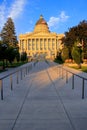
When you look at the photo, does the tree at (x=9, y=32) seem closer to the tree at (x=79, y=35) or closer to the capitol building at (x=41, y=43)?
the tree at (x=79, y=35)

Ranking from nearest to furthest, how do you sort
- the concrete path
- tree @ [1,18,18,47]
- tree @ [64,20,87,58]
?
the concrete path, tree @ [64,20,87,58], tree @ [1,18,18,47]

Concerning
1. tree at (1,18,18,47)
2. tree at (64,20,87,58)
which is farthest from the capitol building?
tree at (64,20,87,58)

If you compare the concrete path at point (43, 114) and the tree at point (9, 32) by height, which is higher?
the tree at point (9, 32)

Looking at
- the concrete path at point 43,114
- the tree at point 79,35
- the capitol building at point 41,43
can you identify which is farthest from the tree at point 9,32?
the concrete path at point 43,114

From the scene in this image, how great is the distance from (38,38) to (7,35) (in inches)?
3563

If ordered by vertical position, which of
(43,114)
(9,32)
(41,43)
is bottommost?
(43,114)

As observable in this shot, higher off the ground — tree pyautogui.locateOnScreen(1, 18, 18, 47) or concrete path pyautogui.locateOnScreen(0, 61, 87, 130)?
tree pyautogui.locateOnScreen(1, 18, 18, 47)

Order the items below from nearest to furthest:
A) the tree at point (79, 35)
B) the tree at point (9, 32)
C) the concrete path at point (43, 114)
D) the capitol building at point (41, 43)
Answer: the concrete path at point (43, 114) → the tree at point (79, 35) → the tree at point (9, 32) → the capitol building at point (41, 43)

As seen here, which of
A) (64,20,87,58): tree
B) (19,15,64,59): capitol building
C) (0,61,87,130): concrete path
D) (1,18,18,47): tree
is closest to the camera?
(0,61,87,130): concrete path

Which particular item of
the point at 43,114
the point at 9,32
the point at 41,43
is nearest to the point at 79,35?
the point at 9,32

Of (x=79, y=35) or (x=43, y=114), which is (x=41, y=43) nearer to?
(x=79, y=35)

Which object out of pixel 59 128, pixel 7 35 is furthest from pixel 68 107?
pixel 7 35

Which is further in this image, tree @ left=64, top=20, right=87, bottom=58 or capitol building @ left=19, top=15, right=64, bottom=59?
capitol building @ left=19, top=15, right=64, bottom=59

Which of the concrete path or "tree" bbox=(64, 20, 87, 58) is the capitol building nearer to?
"tree" bbox=(64, 20, 87, 58)
